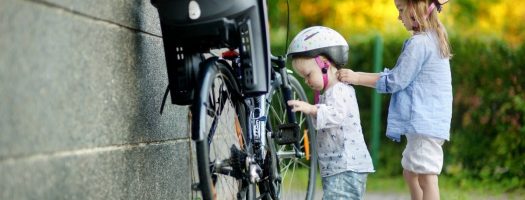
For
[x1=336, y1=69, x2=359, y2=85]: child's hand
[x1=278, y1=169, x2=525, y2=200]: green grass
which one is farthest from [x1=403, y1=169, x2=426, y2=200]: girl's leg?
[x1=278, y1=169, x2=525, y2=200]: green grass

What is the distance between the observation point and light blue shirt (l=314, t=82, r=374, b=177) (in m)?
4.75

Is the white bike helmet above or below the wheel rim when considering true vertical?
above

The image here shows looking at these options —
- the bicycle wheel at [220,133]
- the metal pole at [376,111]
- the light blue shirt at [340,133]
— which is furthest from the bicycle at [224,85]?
the metal pole at [376,111]

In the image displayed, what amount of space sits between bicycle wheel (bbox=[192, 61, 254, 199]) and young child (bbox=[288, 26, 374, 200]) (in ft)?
1.79

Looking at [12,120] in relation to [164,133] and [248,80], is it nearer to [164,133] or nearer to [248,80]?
[248,80]

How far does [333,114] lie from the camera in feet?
15.6

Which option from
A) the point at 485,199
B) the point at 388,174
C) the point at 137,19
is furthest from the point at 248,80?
the point at 388,174

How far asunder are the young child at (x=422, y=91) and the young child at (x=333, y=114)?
9 centimetres

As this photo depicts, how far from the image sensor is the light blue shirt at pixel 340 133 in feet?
15.6

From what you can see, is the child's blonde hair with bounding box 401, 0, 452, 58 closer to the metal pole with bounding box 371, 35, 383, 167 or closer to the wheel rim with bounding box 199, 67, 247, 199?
the wheel rim with bounding box 199, 67, 247, 199

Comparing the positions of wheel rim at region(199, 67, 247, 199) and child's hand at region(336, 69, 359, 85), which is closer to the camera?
wheel rim at region(199, 67, 247, 199)

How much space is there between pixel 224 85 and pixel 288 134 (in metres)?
0.89

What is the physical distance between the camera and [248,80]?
4043 millimetres

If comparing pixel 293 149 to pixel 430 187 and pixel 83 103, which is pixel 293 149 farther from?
pixel 83 103
